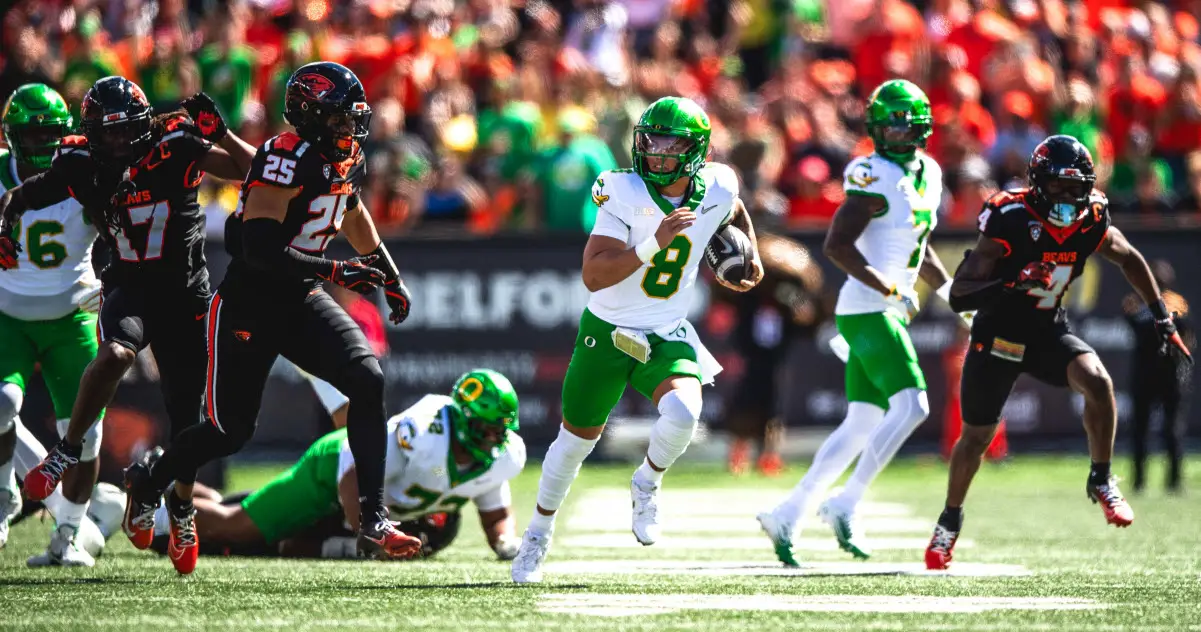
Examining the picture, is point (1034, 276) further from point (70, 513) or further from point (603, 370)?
point (70, 513)

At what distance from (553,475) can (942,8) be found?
10.9 meters

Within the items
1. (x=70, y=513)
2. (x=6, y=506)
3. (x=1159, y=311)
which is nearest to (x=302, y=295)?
(x=70, y=513)

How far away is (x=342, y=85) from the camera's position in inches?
259

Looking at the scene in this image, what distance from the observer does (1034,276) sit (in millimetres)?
7363

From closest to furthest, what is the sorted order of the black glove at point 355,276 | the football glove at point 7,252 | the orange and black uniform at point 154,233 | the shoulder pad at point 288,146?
1. the black glove at point 355,276
2. the shoulder pad at point 288,146
3. the orange and black uniform at point 154,233
4. the football glove at point 7,252

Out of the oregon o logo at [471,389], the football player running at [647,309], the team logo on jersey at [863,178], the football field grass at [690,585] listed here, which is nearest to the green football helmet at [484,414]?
the oregon o logo at [471,389]

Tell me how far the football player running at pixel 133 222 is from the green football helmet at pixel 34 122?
2cm

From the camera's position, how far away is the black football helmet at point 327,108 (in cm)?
654

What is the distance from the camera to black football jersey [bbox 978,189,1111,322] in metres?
7.48

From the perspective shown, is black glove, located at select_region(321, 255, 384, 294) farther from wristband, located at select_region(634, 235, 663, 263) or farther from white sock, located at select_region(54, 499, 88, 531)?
white sock, located at select_region(54, 499, 88, 531)

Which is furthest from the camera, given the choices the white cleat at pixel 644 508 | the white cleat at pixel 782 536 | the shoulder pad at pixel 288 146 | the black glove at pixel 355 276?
the white cleat at pixel 782 536

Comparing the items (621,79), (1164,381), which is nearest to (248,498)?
(1164,381)

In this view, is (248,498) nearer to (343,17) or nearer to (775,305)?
(775,305)

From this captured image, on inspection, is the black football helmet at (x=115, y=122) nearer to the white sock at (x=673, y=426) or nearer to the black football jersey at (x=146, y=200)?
the black football jersey at (x=146, y=200)
